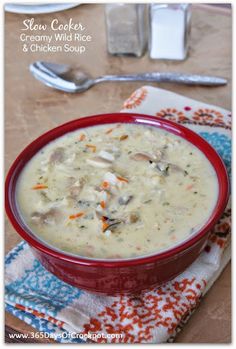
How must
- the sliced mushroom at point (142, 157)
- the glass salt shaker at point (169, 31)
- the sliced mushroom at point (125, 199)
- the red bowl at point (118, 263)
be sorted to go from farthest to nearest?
the glass salt shaker at point (169, 31) → the sliced mushroom at point (142, 157) → the sliced mushroom at point (125, 199) → the red bowl at point (118, 263)

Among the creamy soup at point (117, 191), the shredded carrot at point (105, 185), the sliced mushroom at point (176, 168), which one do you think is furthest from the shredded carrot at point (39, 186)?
the sliced mushroom at point (176, 168)

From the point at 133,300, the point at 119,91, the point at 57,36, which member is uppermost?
the point at 57,36

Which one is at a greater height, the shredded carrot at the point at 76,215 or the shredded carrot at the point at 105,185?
the shredded carrot at the point at 105,185

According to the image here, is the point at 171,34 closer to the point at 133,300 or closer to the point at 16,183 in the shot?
the point at 16,183

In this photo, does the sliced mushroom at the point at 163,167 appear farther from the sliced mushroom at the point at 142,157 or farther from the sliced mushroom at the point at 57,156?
the sliced mushroom at the point at 57,156

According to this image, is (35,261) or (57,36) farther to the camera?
(57,36)

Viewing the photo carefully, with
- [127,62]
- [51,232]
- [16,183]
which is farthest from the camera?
[127,62]

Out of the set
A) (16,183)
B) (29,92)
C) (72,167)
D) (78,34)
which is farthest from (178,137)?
(78,34)
